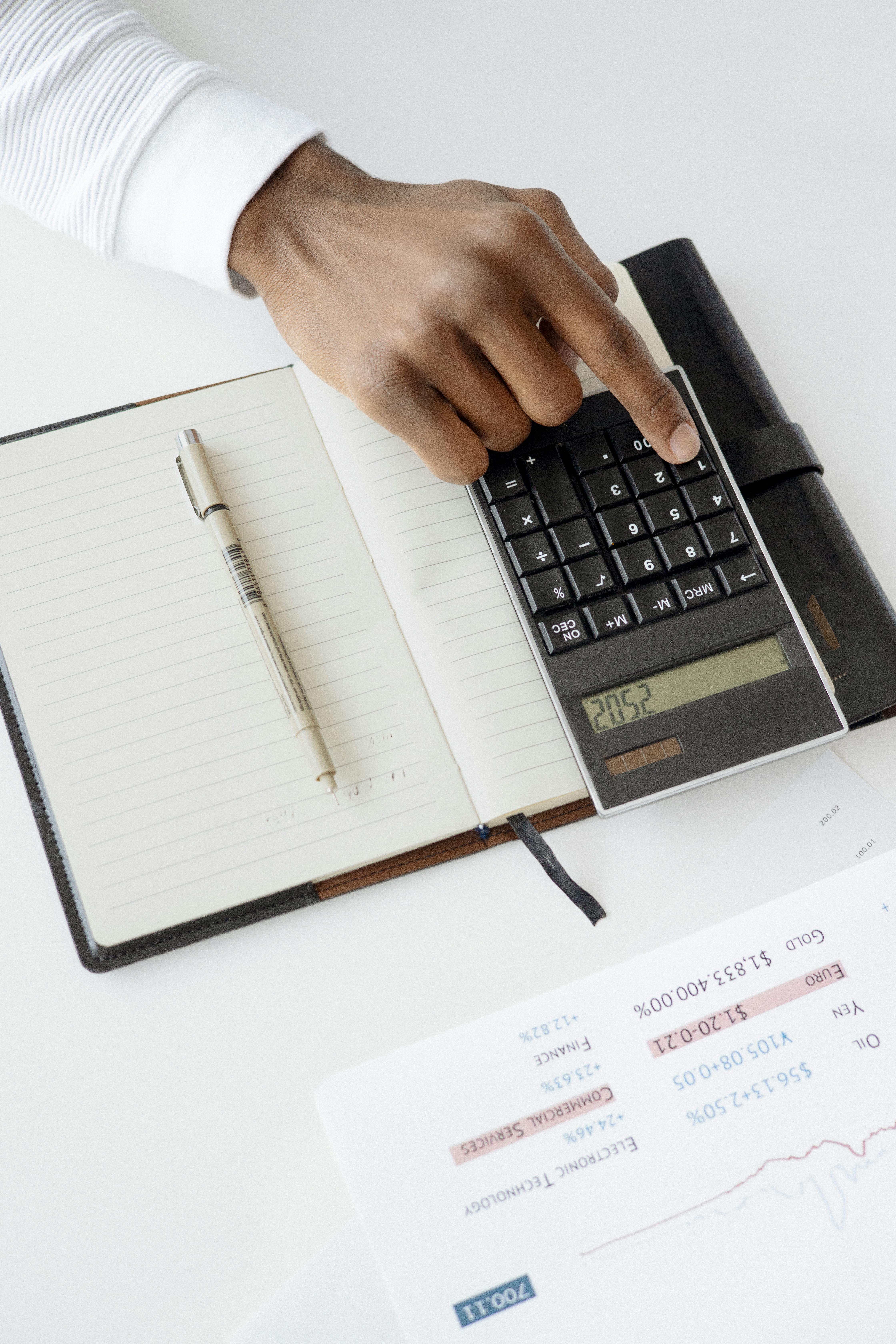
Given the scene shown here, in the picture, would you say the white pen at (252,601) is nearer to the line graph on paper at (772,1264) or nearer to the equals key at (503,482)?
the equals key at (503,482)

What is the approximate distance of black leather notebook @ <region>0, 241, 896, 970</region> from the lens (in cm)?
52

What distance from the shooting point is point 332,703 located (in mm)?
554

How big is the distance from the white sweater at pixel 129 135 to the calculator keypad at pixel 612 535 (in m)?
0.25

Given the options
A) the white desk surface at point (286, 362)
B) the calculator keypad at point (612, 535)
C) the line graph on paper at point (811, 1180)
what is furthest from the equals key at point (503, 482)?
the line graph on paper at point (811, 1180)

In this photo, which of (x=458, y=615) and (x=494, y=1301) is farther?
(x=458, y=615)

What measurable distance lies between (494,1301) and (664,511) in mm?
426

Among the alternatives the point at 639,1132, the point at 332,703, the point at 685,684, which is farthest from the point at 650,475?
the point at 639,1132

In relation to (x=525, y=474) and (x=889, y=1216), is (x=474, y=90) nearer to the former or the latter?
(x=525, y=474)

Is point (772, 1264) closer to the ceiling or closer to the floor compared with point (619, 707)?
closer to the floor

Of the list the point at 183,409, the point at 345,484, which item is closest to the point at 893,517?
the point at 345,484

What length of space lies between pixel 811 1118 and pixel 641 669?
245mm

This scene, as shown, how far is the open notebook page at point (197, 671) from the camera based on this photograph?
527 mm

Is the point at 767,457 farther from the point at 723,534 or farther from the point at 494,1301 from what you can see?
the point at 494,1301

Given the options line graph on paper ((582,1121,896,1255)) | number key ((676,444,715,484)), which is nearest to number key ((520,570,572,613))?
number key ((676,444,715,484))
